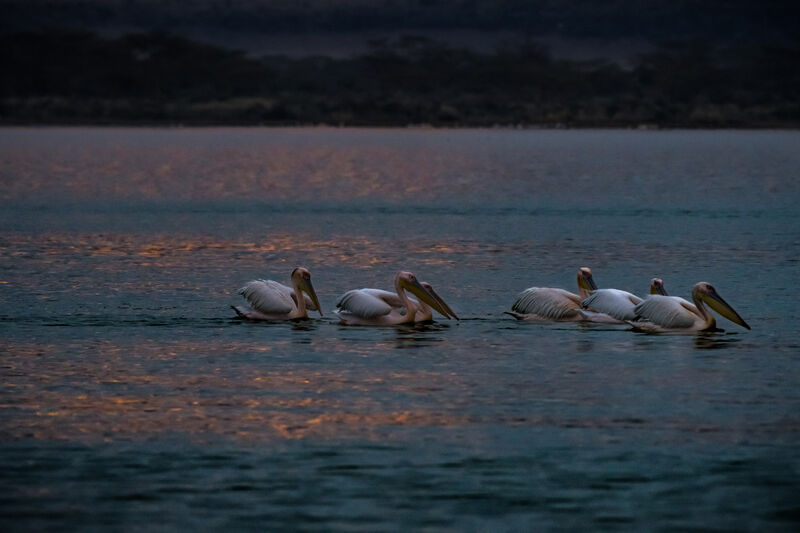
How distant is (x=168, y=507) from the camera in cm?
920

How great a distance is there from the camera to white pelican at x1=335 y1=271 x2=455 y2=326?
15836mm

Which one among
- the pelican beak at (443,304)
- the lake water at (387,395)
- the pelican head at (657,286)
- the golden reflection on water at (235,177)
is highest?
the golden reflection on water at (235,177)

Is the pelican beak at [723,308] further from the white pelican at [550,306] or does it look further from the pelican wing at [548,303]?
the pelican wing at [548,303]

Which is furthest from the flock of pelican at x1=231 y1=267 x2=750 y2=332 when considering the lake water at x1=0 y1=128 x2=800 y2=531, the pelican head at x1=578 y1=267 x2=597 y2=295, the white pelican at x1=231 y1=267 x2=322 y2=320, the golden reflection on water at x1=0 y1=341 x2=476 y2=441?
the golden reflection on water at x1=0 y1=341 x2=476 y2=441

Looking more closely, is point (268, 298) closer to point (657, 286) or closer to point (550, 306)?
point (550, 306)

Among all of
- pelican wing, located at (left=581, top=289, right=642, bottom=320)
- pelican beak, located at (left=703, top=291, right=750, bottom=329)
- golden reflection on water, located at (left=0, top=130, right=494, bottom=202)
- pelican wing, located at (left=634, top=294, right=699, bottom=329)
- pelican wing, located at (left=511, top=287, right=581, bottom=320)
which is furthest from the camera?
golden reflection on water, located at (left=0, top=130, right=494, bottom=202)

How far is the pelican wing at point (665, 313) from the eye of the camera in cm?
1538

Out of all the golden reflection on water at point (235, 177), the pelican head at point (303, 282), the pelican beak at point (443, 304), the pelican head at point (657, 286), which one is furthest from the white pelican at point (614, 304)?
the golden reflection on water at point (235, 177)

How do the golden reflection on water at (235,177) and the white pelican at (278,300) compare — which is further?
the golden reflection on water at (235,177)

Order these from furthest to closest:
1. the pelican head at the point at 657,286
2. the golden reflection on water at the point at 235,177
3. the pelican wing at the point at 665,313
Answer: the golden reflection on water at the point at 235,177, the pelican head at the point at 657,286, the pelican wing at the point at 665,313

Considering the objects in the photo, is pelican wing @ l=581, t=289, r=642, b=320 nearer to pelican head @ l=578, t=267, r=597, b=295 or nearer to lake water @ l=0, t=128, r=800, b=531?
lake water @ l=0, t=128, r=800, b=531

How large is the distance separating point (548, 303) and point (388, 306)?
5.71ft

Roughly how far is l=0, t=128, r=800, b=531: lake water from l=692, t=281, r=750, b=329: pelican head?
256 mm

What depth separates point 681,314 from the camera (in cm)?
1538
